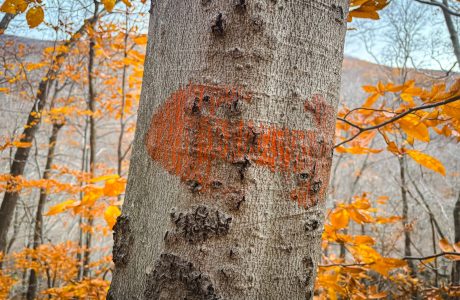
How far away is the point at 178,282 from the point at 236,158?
0.72 ft

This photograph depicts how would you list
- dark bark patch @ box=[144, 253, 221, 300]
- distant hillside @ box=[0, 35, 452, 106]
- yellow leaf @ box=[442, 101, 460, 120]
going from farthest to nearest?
1. distant hillside @ box=[0, 35, 452, 106]
2. yellow leaf @ box=[442, 101, 460, 120]
3. dark bark patch @ box=[144, 253, 221, 300]

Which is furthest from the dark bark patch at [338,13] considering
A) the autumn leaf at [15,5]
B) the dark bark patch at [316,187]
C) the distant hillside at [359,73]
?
the distant hillside at [359,73]

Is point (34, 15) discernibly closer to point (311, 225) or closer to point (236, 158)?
point (236, 158)

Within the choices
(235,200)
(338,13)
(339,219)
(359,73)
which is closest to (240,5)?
(338,13)

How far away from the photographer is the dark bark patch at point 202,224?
47 centimetres

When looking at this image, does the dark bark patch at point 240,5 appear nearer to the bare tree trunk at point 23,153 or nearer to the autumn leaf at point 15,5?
the autumn leaf at point 15,5

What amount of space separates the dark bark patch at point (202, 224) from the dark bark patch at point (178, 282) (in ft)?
0.14

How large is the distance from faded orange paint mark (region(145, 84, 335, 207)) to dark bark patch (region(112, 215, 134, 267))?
5.6 inches

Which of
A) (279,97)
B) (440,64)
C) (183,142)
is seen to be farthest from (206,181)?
(440,64)

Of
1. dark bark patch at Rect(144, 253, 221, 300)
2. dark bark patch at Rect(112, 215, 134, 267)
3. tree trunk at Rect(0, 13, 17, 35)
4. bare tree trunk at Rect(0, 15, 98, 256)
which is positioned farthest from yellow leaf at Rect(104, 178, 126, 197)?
A: bare tree trunk at Rect(0, 15, 98, 256)

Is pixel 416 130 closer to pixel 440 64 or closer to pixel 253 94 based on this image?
pixel 253 94

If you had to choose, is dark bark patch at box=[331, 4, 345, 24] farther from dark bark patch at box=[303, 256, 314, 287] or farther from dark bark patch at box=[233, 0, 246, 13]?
dark bark patch at box=[303, 256, 314, 287]

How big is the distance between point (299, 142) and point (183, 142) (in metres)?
0.20

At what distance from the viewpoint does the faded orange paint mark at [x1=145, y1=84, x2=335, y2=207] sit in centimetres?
48
